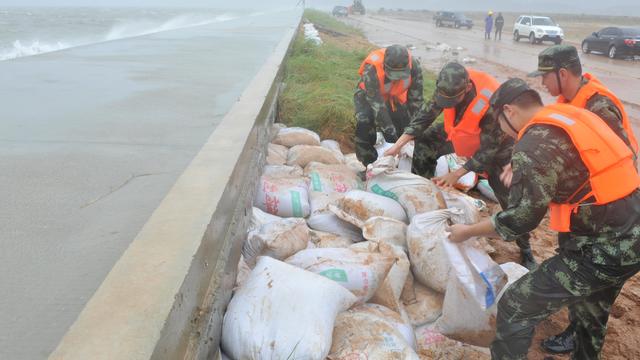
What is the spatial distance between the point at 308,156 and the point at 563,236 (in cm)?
225

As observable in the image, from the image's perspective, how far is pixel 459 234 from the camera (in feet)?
7.43

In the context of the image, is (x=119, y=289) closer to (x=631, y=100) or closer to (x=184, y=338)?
(x=184, y=338)

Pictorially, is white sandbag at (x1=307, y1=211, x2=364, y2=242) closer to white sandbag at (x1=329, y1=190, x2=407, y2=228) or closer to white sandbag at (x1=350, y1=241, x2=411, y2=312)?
white sandbag at (x1=329, y1=190, x2=407, y2=228)

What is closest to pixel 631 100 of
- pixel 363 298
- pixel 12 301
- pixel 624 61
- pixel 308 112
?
pixel 308 112

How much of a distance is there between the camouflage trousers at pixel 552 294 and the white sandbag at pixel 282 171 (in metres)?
1.96

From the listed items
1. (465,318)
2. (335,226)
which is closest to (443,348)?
(465,318)

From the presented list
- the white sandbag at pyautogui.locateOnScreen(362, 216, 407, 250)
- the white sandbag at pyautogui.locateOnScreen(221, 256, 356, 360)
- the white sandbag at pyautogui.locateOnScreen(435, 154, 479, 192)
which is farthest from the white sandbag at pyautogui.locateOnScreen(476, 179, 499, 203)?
the white sandbag at pyautogui.locateOnScreen(221, 256, 356, 360)

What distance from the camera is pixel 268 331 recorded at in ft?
5.89

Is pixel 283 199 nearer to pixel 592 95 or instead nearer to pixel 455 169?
pixel 455 169

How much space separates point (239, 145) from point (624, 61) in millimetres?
16678

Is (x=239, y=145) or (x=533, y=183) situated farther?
(x=239, y=145)

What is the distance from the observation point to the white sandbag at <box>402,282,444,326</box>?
2471mm

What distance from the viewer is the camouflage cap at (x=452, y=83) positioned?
3.11 m

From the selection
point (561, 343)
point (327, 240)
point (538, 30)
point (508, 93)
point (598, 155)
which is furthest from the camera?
point (538, 30)
